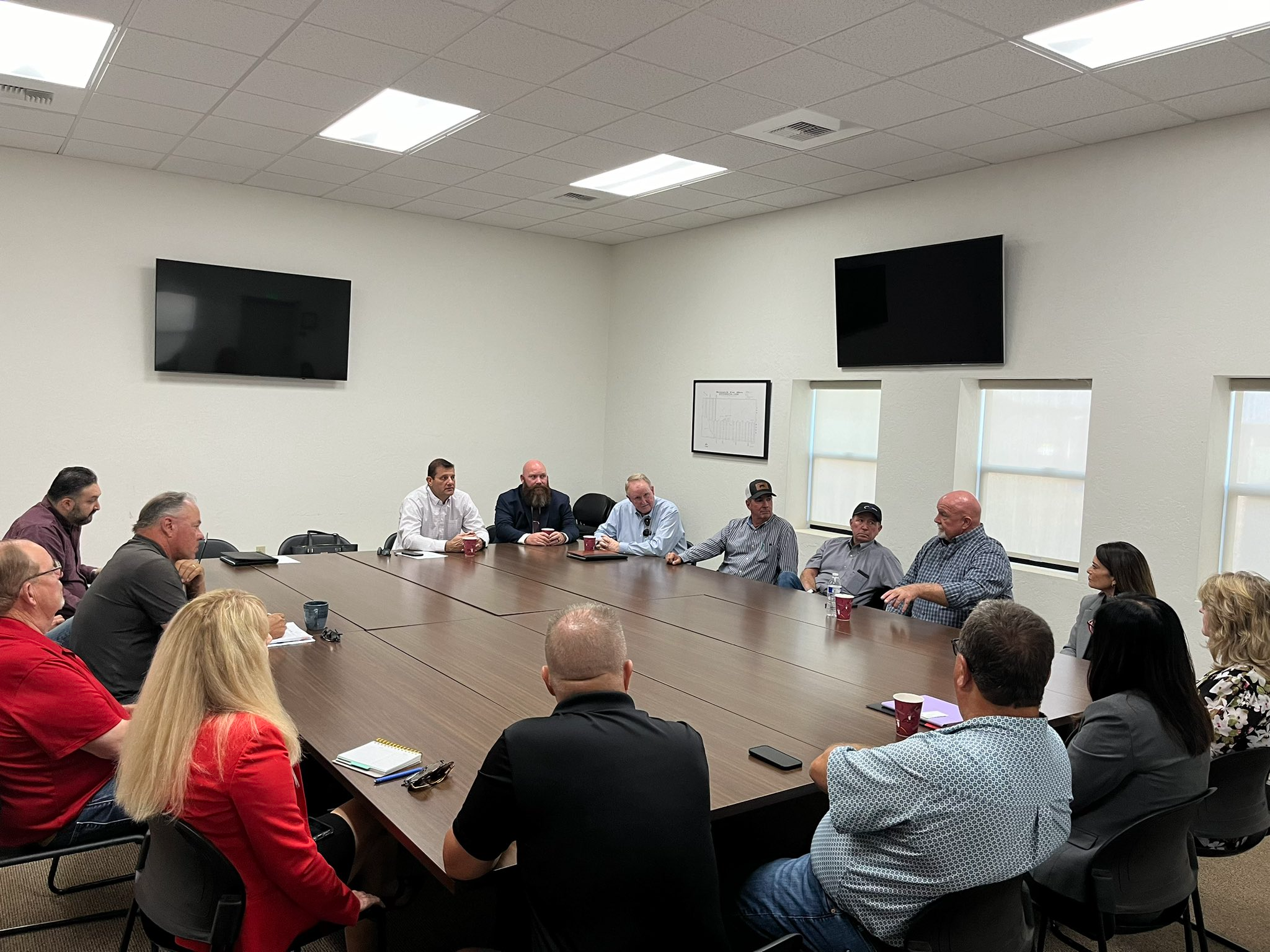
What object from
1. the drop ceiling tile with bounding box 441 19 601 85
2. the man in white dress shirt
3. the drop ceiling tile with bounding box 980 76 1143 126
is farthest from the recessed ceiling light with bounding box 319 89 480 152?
the drop ceiling tile with bounding box 980 76 1143 126

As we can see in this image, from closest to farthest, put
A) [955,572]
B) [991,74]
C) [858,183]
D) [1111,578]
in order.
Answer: [1111,578]
[991,74]
[955,572]
[858,183]

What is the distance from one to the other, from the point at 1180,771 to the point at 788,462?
15.7 feet

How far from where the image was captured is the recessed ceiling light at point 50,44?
3.99 m

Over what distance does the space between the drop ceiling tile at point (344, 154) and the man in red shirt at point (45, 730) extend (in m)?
3.71

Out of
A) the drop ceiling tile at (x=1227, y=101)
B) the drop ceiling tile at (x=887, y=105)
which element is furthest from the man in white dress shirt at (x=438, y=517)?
the drop ceiling tile at (x=1227, y=101)

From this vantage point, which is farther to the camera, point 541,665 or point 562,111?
point 562,111

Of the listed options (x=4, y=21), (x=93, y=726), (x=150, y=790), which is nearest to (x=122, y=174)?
(x=4, y=21)

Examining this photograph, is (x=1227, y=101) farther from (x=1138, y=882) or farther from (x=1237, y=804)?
(x=1138, y=882)

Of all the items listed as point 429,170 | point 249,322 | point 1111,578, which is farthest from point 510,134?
point 1111,578

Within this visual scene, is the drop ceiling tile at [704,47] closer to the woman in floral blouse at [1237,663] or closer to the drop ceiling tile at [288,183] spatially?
the woman in floral blouse at [1237,663]

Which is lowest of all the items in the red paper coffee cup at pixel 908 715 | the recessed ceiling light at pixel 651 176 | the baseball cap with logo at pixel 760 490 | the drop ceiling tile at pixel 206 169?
the red paper coffee cup at pixel 908 715

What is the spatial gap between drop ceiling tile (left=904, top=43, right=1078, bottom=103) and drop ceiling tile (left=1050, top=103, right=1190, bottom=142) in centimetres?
61

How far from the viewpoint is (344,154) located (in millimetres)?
5734

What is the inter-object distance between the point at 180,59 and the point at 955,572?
4.30 meters
